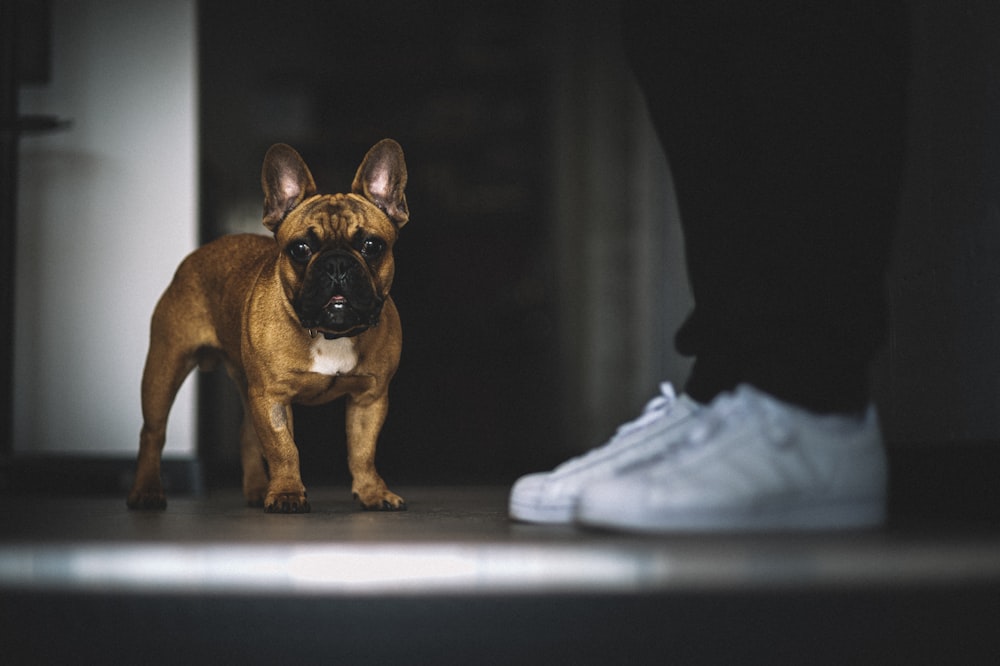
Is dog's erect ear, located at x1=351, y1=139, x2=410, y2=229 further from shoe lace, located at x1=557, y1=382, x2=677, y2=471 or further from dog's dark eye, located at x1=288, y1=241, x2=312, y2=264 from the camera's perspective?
shoe lace, located at x1=557, y1=382, x2=677, y2=471

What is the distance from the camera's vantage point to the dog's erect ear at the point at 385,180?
1.20 metres

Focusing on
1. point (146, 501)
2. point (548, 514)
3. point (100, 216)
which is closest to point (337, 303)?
point (548, 514)

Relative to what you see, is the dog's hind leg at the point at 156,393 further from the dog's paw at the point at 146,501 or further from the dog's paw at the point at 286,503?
the dog's paw at the point at 286,503

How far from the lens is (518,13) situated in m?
4.52

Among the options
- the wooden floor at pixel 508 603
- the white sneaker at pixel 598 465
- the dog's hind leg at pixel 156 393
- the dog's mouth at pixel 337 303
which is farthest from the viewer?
the dog's hind leg at pixel 156 393

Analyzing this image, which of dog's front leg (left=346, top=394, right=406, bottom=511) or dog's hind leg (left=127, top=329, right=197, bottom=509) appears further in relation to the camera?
dog's hind leg (left=127, top=329, right=197, bottom=509)

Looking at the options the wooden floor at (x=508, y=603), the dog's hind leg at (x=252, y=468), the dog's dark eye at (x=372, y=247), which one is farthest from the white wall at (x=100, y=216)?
the wooden floor at (x=508, y=603)

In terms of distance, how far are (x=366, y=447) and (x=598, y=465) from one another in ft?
1.32

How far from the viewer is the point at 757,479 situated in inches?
30.2

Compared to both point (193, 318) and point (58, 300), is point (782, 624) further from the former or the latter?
point (58, 300)

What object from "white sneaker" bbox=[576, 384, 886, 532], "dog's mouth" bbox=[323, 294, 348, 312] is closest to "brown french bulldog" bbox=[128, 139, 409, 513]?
"dog's mouth" bbox=[323, 294, 348, 312]

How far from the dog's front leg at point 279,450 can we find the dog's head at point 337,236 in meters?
0.12

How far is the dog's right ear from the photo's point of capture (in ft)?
3.91

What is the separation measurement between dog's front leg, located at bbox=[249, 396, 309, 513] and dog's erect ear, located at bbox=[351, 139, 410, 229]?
0.28 m
